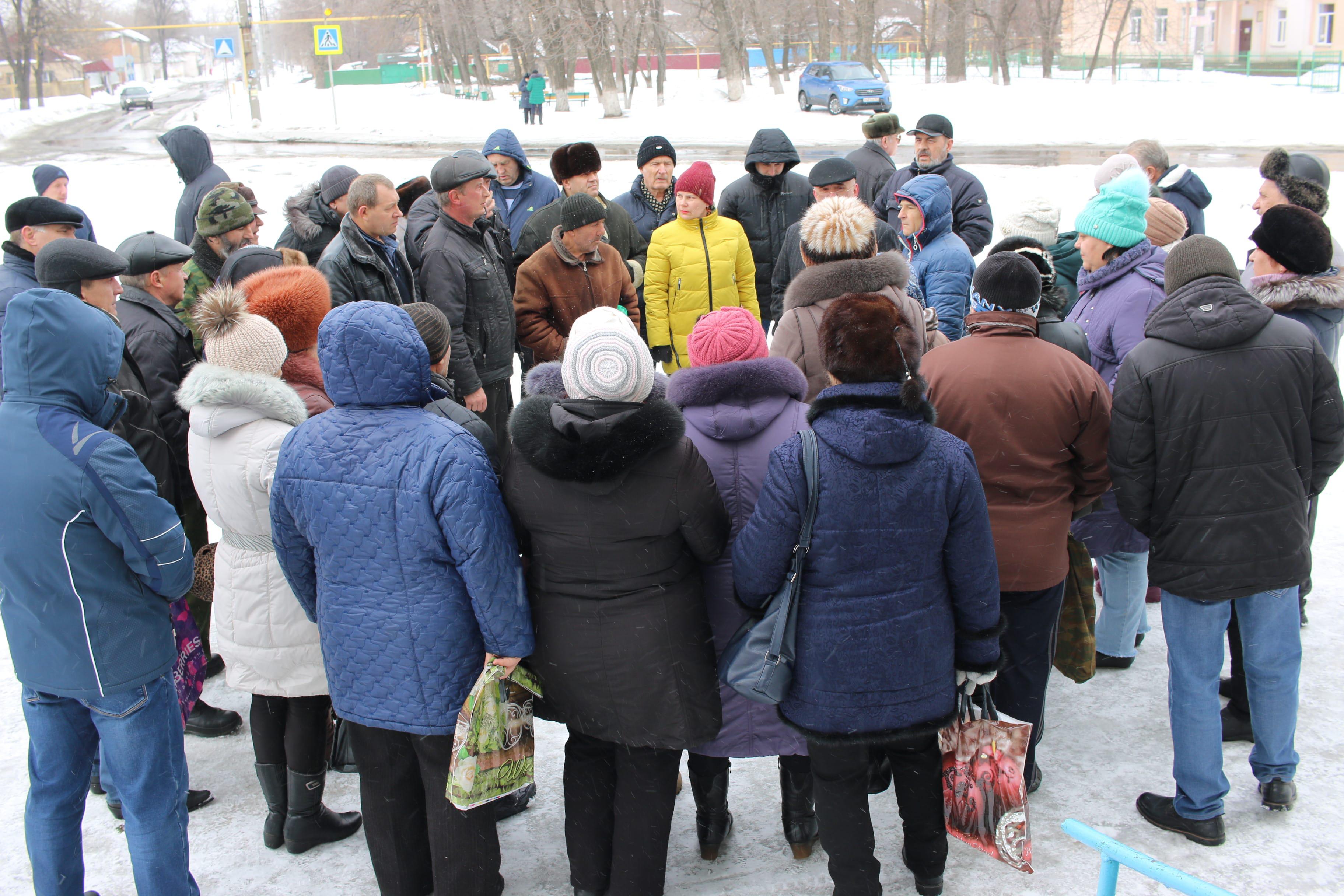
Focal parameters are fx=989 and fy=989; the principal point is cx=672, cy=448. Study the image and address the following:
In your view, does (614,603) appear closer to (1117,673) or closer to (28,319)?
(28,319)

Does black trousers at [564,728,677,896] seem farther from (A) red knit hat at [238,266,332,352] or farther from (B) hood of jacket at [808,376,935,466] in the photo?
(A) red knit hat at [238,266,332,352]

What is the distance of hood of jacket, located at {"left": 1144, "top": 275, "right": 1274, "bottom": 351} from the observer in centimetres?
285

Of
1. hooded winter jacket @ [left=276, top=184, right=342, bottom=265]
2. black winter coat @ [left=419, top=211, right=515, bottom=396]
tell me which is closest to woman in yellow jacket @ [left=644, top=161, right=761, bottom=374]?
black winter coat @ [left=419, top=211, right=515, bottom=396]

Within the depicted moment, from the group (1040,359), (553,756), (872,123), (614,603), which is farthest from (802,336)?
(872,123)

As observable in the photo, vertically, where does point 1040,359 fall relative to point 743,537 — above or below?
above

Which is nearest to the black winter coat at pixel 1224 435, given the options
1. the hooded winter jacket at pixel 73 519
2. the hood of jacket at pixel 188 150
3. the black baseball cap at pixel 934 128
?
the hooded winter jacket at pixel 73 519

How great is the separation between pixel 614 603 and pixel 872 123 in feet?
20.3

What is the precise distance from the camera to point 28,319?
97.0 inches

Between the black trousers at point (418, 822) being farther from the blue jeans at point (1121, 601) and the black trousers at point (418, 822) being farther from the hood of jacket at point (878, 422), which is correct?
the blue jeans at point (1121, 601)

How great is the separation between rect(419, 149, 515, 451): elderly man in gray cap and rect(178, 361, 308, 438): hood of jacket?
5.81ft

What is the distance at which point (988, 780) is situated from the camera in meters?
2.72

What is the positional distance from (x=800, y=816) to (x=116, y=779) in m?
1.98

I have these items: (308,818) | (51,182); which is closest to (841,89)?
(51,182)

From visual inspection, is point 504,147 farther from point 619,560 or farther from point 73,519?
point 619,560
